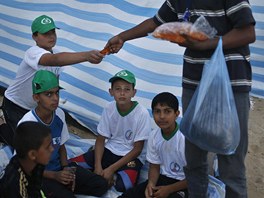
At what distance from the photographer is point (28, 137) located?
243 centimetres

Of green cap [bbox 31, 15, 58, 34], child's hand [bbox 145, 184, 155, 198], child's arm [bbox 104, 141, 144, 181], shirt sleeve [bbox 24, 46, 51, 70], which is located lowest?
child's hand [bbox 145, 184, 155, 198]

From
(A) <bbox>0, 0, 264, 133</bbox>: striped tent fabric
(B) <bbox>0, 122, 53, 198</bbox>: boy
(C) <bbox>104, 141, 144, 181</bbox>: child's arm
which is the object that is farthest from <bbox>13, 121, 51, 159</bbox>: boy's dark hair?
(A) <bbox>0, 0, 264, 133</bbox>: striped tent fabric

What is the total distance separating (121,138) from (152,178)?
1.61ft

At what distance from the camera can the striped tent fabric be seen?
380 cm

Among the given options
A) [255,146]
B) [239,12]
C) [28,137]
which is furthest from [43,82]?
[255,146]

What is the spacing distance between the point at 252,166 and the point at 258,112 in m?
0.97

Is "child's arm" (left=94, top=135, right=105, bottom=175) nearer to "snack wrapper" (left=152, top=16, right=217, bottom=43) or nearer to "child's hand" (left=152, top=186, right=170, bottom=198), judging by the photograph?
"child's hand" (left=152, top=186, right=170, bottom=198)


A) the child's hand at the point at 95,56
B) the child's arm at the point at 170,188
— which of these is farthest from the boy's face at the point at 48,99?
the child's arm at the point at 170,188

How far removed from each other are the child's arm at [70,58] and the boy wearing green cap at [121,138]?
426 mm

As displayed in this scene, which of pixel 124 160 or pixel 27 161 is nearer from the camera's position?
pixel 27 161

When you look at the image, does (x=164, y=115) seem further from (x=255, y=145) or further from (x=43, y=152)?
(x=255, y=145)

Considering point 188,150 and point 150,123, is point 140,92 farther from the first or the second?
point 188,150

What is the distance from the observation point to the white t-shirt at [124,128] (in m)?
3.36

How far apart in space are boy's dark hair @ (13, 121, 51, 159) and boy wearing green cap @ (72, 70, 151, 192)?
906 mm
